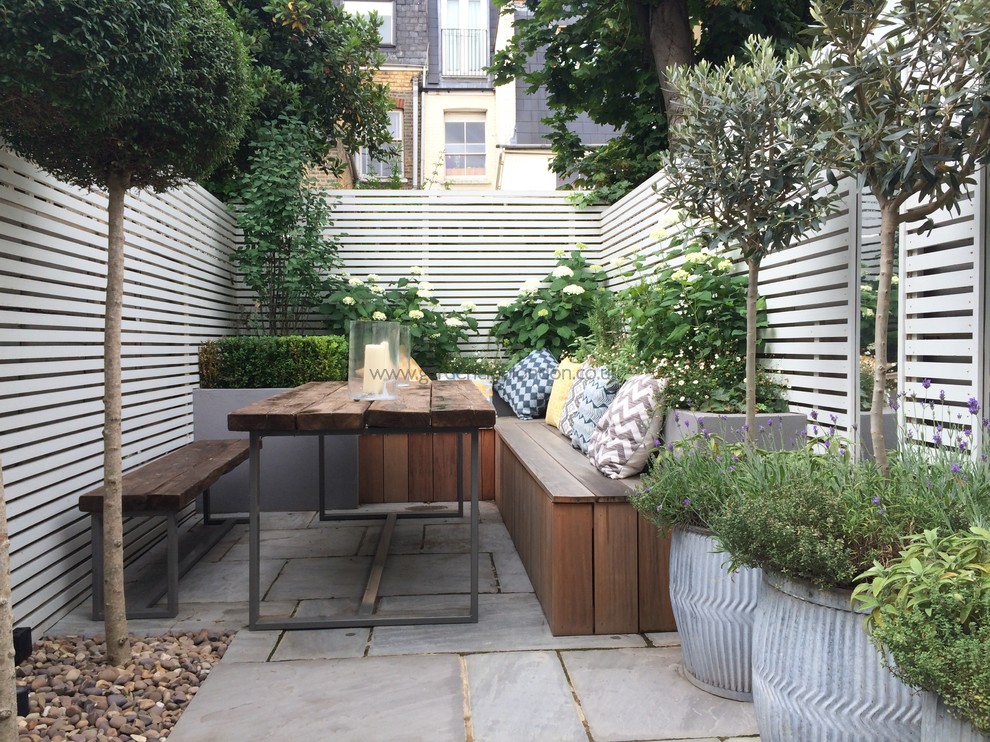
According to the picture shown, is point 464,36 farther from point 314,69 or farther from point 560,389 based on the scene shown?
point 560,389

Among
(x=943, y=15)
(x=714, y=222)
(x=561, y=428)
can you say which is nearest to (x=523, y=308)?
(x=561, y=428)

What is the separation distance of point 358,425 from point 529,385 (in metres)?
3.02

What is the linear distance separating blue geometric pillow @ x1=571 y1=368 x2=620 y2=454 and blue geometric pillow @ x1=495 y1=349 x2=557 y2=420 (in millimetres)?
1514

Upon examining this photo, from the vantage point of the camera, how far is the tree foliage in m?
6.47

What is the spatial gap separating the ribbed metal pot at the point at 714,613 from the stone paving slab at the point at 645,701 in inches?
2.4

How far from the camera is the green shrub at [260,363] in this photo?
16.3 ft

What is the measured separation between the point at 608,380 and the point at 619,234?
255 centimetres

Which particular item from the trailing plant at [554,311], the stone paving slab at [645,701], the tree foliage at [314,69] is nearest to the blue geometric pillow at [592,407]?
the stone paving slab at [645,701]

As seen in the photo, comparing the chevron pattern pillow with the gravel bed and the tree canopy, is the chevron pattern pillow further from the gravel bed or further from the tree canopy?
the tree canopy

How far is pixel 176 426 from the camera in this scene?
454cm

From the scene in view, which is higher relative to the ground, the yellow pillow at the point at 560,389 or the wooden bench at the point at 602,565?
the yellow pillow at the point at 560,389

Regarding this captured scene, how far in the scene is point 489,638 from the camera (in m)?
2.69

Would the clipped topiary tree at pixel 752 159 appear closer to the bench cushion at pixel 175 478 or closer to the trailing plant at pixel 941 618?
the trailing plant at pixel 941 618

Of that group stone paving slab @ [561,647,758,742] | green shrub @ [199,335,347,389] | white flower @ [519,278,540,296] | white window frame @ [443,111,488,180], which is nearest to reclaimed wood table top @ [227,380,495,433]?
stone paving slab @ [561,647,758,742]
